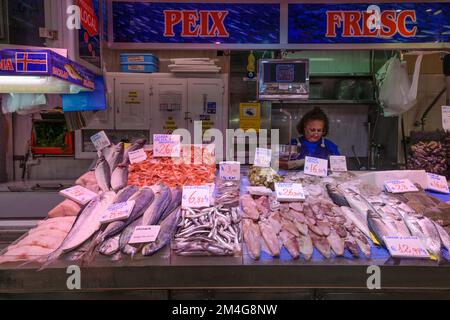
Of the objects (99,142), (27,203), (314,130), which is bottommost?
(27,203)

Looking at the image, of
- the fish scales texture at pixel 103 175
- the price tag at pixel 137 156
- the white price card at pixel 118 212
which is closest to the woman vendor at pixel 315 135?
the price tag at pixel 137 156

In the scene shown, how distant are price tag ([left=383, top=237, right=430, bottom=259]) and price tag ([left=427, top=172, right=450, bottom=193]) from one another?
929 mm

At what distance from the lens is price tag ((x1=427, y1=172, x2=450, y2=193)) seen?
251 cm

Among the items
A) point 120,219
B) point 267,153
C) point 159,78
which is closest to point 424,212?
point 267,153

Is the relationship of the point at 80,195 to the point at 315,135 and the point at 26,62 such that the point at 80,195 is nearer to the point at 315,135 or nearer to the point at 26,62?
the point at 26,62

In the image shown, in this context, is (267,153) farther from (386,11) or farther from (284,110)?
(284,110)

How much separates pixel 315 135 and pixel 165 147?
2326mm

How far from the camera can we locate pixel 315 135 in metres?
4.41

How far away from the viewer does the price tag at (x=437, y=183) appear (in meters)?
2.51

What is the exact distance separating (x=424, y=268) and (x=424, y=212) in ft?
1.71

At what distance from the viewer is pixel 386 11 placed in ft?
11.7

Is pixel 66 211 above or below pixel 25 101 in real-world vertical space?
below

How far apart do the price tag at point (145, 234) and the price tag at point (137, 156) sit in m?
0.81

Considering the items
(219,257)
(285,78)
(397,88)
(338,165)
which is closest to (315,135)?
(285,78)
